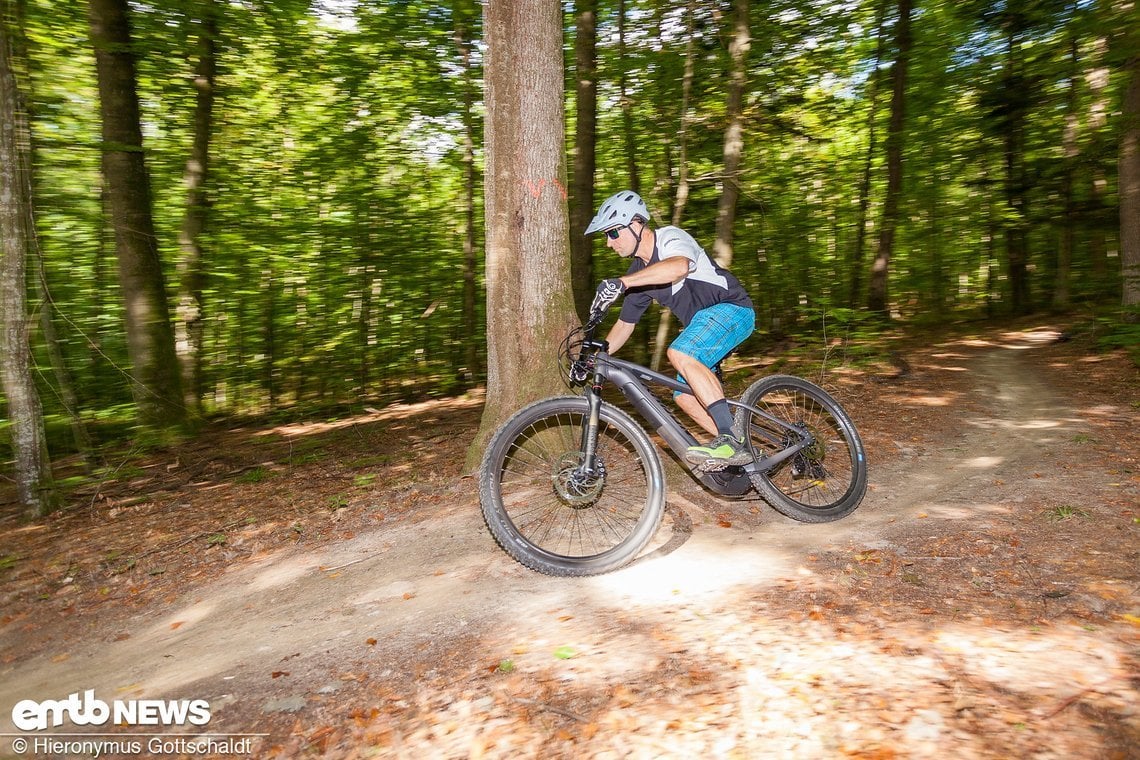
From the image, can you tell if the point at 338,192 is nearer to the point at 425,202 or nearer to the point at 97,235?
the point at 425,202

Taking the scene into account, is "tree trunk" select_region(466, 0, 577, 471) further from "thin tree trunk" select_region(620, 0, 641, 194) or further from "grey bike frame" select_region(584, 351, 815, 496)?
"thin tree trunk" select_region(620, 0, 641, 194)

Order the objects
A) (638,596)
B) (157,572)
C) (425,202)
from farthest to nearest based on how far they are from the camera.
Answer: (425,202) → (157,572) → (638,596)

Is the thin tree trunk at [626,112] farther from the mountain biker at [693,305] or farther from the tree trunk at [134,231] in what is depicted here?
the mountain biker at [693,305]

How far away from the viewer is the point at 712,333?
168 inches

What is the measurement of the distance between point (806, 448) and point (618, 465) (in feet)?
4.43

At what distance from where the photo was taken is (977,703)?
96.3 inches

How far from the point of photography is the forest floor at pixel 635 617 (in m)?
2.53

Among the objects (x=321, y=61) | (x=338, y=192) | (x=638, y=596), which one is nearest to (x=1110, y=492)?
(x=638, y=596)

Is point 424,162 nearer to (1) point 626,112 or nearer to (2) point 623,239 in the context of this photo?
(1) point 626,112

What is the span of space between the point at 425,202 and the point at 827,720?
12312 millimetres

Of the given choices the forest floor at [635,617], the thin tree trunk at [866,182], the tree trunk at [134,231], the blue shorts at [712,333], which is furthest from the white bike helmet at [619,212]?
the thin tree trunk at [866,182]

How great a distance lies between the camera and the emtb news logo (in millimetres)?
3135

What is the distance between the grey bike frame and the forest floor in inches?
15.7

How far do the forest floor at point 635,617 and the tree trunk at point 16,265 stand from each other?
0.78m
